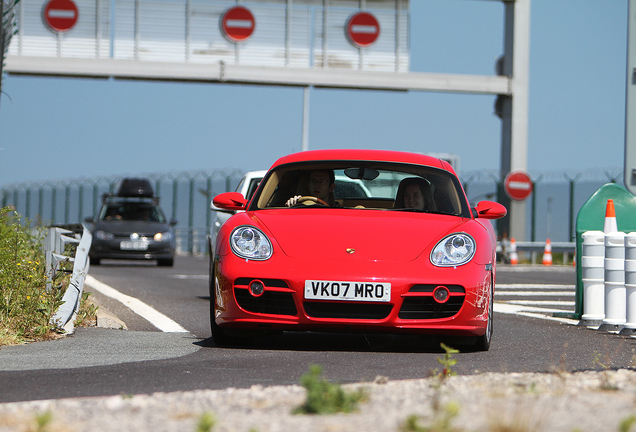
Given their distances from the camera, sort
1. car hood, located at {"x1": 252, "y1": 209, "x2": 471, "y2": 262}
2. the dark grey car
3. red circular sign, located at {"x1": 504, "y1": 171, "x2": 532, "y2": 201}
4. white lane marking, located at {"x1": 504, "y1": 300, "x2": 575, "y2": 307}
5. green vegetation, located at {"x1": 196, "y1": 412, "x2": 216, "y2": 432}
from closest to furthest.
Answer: green vegetation, located at {"x1": 196, "y1": 412, "x2": 216, "y2": 432}, car hood, located at {"x1": 252, "y1": 209, "x2": 471, "y2": 262}, white lane marking, located at {"x1": 504, "y1": 300, "x2": 575, "y2": 307}, the dark grey car, red circular sign, located at {"x1": 504, "y1": 171, "x2": 532, "y2": 201}

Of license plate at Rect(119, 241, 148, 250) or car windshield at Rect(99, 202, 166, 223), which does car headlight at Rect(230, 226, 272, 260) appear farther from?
car windshield at Rect(99, 202, 166, 223)

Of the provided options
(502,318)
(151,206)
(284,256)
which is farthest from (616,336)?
(151,206)

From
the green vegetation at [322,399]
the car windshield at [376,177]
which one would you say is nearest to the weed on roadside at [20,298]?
the car windshield at [376,177]

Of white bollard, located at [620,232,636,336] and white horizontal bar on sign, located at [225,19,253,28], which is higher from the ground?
white horizontal bar on sign, located at [225,19,253,28]

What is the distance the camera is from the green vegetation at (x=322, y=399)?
11.1ft

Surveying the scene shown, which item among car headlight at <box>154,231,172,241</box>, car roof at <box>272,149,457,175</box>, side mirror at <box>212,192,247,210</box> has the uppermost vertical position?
car roof at <box>272,149,457,175</box>

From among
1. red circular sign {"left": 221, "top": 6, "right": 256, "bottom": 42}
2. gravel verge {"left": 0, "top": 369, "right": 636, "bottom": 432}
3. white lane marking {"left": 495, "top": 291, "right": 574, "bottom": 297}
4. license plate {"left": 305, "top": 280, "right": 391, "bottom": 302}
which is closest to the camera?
gravel verge {"left": 0, "top": 369, "right": 636, "bottom": 432}

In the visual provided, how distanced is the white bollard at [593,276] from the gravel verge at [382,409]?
4251 millimetres

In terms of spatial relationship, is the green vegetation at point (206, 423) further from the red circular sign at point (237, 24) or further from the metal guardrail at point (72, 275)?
the red circular sign at point (237, 24)

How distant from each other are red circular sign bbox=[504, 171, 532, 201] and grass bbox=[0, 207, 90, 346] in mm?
22382

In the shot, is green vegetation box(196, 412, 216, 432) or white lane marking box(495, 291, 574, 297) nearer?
green vegetation box(196, 412, 216, 432)

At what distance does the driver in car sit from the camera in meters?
7.16

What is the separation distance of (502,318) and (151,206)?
14049 mm

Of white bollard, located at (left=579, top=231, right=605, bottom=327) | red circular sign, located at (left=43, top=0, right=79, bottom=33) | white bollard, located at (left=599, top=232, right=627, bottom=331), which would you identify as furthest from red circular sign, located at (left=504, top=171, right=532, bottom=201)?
white bollard, located at (left=599, top=232, right=627, bottom=331)
